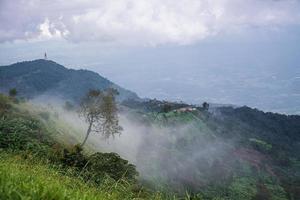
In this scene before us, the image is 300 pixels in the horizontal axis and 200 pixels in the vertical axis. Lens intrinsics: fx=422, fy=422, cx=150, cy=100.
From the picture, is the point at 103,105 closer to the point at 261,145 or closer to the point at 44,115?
the point at 44,115

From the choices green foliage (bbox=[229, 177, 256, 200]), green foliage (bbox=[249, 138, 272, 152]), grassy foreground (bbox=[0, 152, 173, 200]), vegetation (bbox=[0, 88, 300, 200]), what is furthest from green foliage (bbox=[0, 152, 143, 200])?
green foliage (bbox=[249, 138, 272, 152])

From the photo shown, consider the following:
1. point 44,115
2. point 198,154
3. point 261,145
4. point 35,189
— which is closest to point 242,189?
point 198,154

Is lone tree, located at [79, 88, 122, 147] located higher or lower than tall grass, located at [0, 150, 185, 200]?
higher

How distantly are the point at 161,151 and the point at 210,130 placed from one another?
101 ft

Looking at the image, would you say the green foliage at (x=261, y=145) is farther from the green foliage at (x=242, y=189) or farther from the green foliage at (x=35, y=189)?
the green foliage at (x=35, y=189)

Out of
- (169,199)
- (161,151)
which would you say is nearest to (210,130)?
(161,151)

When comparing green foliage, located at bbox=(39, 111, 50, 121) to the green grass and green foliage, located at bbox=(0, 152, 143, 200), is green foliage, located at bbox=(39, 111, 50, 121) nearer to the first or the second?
green foliage, located at bbox=(0, 152, 143, 200)

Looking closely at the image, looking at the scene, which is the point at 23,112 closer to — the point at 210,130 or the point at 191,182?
the point at 191,182

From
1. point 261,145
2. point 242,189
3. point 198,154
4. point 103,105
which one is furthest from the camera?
point 261,145

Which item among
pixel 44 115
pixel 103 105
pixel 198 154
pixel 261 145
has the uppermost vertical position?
pixel 103 105

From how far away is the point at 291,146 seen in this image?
395 ft

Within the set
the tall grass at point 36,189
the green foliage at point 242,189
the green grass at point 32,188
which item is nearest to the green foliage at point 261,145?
the green foliage at point 242,189

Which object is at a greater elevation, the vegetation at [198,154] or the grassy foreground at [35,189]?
the grassy foreground at [35,189]

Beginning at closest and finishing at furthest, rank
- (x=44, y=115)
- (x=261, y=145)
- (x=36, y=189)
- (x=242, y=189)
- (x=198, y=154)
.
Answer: (x=36, y=189)
(x=44, y=115)
(x=242, y=189)
(x=198, y=154)
(x=261, y=145)
